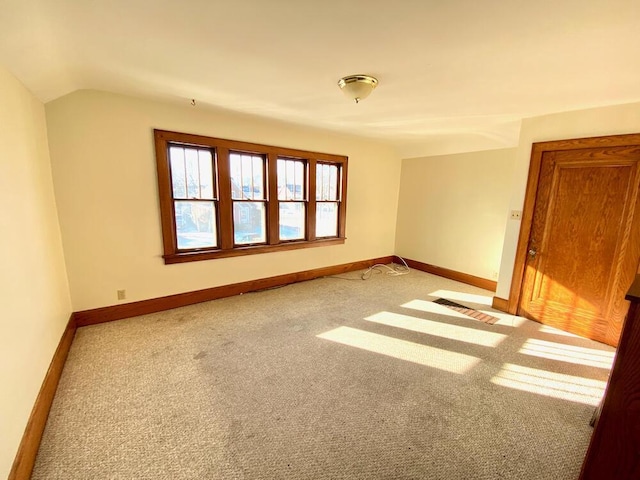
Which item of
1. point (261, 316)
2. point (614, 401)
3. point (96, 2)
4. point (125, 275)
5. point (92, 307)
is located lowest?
point (261, 316)

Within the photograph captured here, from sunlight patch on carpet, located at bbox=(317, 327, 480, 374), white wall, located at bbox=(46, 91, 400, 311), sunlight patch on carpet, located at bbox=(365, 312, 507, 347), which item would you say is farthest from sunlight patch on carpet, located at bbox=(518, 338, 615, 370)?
white wall, located at bbox=(46, 91, 400, 311)

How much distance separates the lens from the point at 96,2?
1.32m

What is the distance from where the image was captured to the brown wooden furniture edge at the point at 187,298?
2852mm

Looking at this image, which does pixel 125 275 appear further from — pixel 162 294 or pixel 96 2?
pixel 96 2

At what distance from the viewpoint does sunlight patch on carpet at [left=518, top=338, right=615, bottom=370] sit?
244 centimetres

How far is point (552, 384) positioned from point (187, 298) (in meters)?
3.73

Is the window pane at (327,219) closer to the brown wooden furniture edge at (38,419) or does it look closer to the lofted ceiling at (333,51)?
the lofted ceiling at (333,51)

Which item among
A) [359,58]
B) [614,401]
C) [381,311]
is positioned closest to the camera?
[614,401]

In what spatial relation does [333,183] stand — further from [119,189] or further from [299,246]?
[119,189]

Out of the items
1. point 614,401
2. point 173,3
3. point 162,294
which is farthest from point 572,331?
point 162,294

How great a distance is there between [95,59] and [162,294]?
2340 millimetres

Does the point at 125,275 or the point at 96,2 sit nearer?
the point at 96,2

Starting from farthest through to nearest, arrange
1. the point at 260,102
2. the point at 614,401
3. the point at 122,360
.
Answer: the point at 260,102
the point at 122,360
the point at 614,401

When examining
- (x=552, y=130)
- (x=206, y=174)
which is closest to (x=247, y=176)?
(x=206, y=174)
